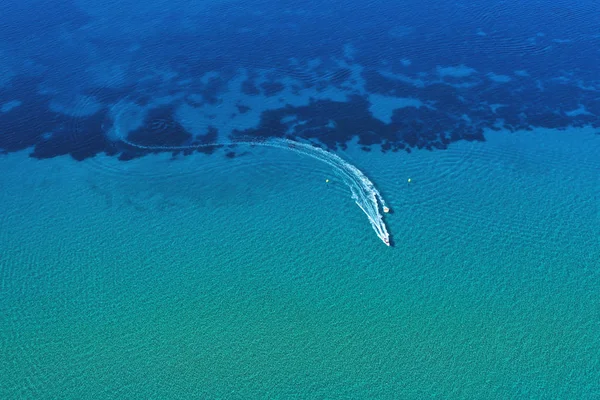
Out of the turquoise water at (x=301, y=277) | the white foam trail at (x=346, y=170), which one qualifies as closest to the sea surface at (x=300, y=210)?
the turquoise water at (x=301, y=277)

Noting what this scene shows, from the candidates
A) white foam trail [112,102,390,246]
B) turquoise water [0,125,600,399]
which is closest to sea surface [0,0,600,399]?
turquoise water [0,125,600,399]

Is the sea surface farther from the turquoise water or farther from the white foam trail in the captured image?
the white foam trail

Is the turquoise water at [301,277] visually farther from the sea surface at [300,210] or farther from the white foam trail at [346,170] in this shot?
the white foam trail at [346,170]

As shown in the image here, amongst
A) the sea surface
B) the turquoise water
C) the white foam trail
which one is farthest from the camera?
the white foam trail

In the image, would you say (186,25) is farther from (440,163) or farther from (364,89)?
(440,163)

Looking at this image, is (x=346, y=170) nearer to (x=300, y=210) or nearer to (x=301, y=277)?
(x=300, y=210)

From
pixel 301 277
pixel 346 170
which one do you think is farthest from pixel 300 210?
pixel 301 277

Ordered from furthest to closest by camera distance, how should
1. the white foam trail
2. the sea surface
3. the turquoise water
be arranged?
1. the white foam trail
2. the sea surface
3. the turquoise water
